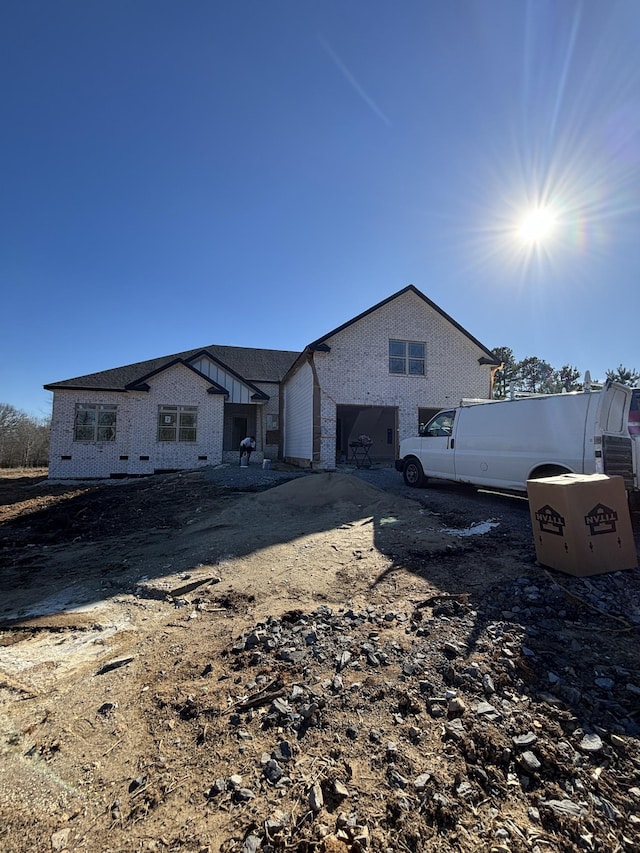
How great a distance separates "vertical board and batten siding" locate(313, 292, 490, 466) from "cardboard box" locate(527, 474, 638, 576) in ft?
38.1

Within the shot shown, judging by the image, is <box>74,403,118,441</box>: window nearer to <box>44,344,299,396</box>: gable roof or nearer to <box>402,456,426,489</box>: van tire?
<box>44,344,299,396</box>: gable roof

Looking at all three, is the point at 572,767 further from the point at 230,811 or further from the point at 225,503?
the point at 225,503

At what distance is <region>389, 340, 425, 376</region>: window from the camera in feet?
57.1

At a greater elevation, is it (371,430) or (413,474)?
(371,430)

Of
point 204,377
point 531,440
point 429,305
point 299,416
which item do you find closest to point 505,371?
point 429,305

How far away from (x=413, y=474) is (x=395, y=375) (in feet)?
23.5

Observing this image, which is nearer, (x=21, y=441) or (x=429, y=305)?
(x=429, y=305)

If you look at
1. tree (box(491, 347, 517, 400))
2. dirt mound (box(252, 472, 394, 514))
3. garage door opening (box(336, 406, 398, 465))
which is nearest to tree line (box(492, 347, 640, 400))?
tree (box(491, 347, 517, 400))

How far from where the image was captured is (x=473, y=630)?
3.36m

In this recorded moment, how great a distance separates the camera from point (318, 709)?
250cm

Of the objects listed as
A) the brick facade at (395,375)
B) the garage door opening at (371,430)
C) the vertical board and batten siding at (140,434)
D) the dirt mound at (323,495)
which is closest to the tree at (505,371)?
the garage door opening at (371,430)

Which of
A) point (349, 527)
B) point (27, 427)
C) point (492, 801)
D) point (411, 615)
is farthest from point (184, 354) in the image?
point (492, 801)

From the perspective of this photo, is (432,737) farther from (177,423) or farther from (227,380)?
(227,380)

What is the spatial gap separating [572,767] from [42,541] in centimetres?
858
